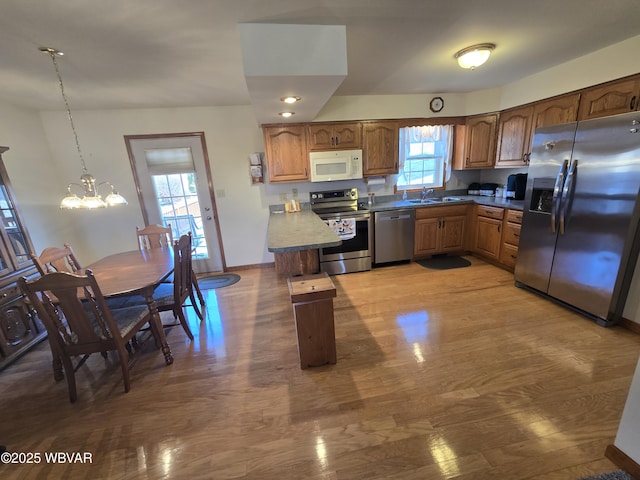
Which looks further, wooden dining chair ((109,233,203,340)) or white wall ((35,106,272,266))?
white wall ((35,106,272,266))

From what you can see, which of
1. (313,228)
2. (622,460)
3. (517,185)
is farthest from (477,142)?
(622,460)

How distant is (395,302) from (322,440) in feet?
5.51

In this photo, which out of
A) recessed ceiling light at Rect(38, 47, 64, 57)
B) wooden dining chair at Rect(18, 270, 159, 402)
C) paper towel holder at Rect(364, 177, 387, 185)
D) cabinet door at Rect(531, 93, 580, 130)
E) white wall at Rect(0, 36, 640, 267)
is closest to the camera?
wooden dining chair at Rect(18, 270, 159, 402)

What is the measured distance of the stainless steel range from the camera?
352 centimetres

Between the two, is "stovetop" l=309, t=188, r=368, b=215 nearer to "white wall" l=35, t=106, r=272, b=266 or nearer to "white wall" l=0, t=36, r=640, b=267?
"white wall" l=0, t=36, r=640, b=267

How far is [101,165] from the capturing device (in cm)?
350

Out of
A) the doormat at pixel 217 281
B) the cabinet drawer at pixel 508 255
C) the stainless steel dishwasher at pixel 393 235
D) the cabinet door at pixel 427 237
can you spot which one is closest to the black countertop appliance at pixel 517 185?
the cabinet drawer at pixel 508 255

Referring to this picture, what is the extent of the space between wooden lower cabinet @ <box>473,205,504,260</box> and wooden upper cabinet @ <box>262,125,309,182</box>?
8.24ft

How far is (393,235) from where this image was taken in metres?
3.73

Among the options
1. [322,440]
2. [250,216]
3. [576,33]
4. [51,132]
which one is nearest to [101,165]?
[51,132]

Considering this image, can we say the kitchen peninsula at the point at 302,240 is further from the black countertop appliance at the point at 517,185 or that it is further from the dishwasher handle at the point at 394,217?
the black countertop appliance at the point at 517,185

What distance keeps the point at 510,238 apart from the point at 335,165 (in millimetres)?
2422

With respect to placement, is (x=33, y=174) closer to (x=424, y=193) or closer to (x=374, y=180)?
(x=374, y=180)

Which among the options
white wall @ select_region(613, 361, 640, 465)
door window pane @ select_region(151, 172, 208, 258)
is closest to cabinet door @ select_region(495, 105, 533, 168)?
white wall @ select_region(613, 361, 640, 465)
